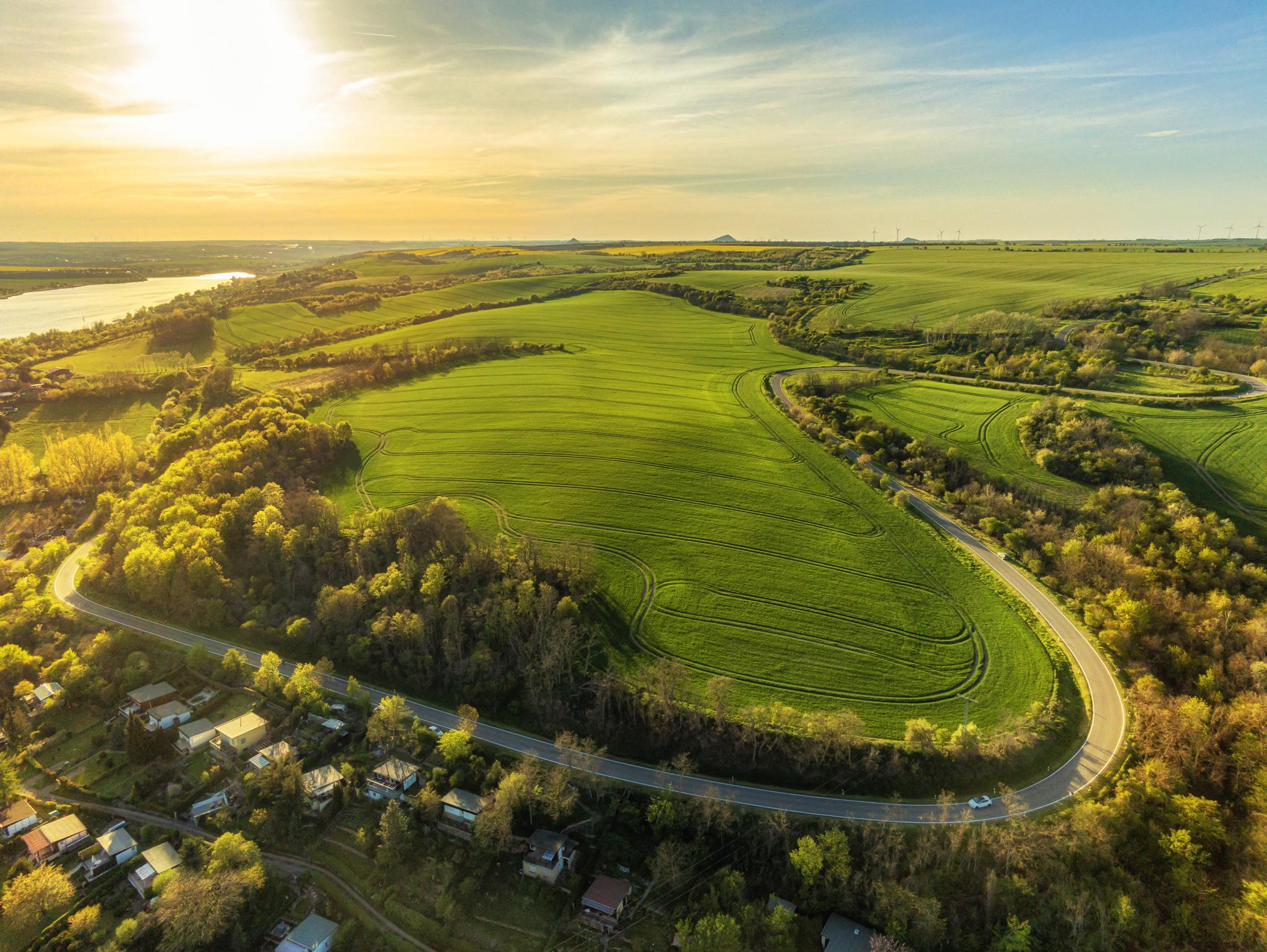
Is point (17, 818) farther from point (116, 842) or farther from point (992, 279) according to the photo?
point (992, 279)

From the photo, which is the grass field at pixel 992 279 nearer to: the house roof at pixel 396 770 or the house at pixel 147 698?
the house roof at pixel 396 770

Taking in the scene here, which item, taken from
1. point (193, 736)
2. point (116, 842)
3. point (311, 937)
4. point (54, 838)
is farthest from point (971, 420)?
point (54, 838)

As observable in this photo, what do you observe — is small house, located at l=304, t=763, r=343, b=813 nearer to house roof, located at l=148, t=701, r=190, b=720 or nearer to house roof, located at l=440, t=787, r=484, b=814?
house roof, located at l=440, t=787, r=484, b=814

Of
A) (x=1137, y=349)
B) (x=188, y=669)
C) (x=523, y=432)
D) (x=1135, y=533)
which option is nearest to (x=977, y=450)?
(x=1135, y=533)

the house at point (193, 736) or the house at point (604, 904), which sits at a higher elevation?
the house at point (193, 736)

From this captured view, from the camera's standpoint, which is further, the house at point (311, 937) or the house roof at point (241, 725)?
the house roof at point (241, 725)

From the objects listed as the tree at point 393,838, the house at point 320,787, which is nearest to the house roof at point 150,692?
the house at point 320,787

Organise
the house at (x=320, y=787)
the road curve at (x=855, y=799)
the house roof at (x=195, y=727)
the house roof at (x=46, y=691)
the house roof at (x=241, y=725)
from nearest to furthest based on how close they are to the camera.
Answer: the road curve at (x=855, y=799)
the house at (x=320, y=787)
the house roof at (x=241, y=725)
the house roof at (x=195, y=727)
the house roof at (x=46, y=691)

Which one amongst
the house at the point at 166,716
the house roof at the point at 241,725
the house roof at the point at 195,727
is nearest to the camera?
the house roof at the point at 241,725
